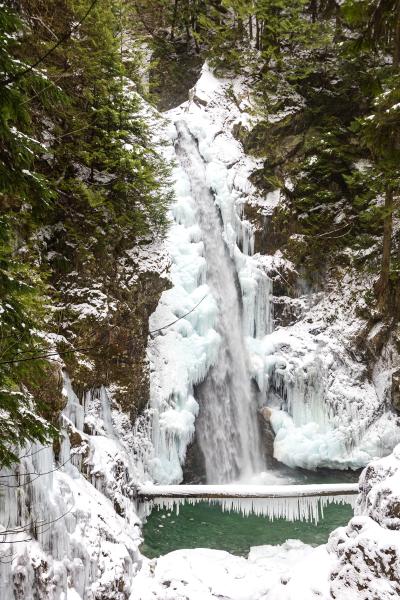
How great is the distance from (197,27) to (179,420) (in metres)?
16.2

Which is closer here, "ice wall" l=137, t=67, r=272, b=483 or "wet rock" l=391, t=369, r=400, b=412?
"ice wall" l=137, t=67, r=272, b=483

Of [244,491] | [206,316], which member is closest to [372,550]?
[244,491]

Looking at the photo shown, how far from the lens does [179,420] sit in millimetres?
9914

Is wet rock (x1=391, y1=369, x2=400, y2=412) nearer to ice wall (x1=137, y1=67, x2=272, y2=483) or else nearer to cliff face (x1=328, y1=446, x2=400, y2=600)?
ice wall (x1=137, y1=67, x2=272, y2=483)

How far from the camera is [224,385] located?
37.4ft

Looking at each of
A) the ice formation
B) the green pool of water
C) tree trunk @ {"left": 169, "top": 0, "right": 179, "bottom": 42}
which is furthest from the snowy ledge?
tree trunk @ {"left": 169, "top": 0, "right": 179, "bottom": 42}

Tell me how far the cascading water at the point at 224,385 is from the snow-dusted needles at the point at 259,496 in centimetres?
235

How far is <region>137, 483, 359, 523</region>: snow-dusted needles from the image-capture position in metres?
7.91

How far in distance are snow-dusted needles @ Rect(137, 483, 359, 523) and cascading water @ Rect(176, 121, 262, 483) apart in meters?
2.35


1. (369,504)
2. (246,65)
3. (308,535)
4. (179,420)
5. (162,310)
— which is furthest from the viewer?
(246,65)

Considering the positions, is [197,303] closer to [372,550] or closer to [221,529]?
[221,529]

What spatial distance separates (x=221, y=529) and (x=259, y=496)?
1388 millimetres

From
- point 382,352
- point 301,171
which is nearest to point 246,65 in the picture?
point 301,171

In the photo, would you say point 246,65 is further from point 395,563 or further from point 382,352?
point 395,563
